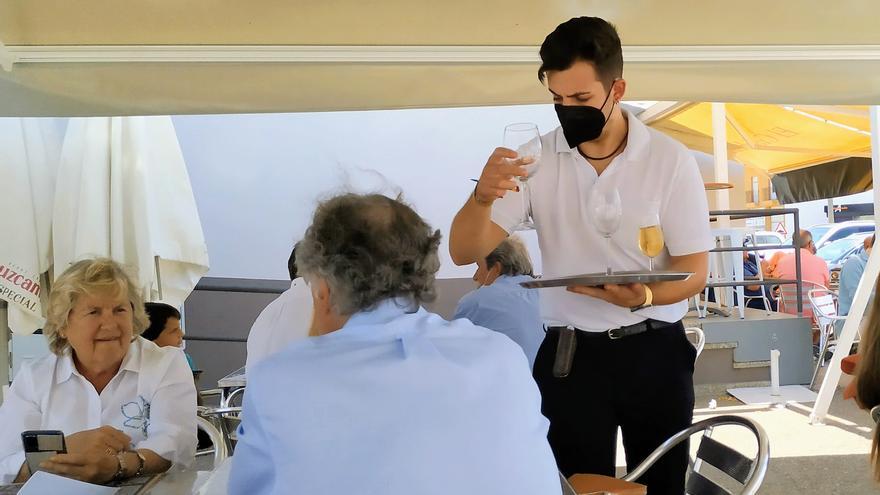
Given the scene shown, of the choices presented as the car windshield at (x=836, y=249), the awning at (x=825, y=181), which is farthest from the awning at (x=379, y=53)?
the car windshield at (x=836, y=249)

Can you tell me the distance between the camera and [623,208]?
7.40 feet

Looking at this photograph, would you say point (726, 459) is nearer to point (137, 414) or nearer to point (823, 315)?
point (137, 414)

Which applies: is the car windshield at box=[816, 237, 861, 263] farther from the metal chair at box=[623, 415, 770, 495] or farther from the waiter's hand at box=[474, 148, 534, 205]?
the waiter's hand at box=[474, 148, 534, 205]

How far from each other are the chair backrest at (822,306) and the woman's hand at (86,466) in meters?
7.53

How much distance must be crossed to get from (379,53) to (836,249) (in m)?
14.3

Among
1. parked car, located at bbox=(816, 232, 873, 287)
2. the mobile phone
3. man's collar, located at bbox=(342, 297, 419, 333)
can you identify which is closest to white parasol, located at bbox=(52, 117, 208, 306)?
the mobile phone

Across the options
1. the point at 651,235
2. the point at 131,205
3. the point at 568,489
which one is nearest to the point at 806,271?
the point at 131,205

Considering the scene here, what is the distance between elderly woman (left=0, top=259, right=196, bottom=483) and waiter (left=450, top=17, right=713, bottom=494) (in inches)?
41.2

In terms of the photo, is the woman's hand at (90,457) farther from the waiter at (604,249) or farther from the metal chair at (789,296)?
the metal chair at (789,296)

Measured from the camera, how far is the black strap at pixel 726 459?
2.01 meters

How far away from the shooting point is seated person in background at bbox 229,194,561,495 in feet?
3.95

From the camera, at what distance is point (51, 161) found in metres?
4.07

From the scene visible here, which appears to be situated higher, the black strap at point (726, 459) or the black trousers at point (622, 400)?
the black trousers at point (622, 400)

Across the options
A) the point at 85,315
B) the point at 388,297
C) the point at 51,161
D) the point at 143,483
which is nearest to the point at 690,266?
the point at 388,297
